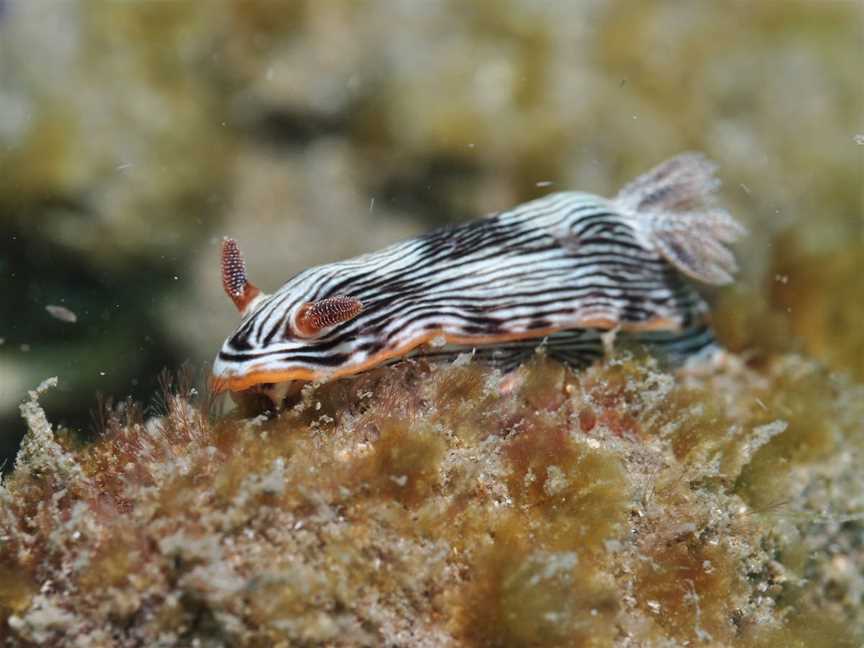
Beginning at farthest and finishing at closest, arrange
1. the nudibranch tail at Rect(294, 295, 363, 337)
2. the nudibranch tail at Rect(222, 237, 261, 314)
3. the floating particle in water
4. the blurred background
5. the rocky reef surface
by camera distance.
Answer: the blurred background, the floating particle in water, the nudibranch tail at Rect(222, 237, 261, 314), the nudibranch tail at Rect(294, 295, 363, 337), the rocky reef surface

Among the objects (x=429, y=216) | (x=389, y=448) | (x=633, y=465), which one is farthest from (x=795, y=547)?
(x=429, y=216)

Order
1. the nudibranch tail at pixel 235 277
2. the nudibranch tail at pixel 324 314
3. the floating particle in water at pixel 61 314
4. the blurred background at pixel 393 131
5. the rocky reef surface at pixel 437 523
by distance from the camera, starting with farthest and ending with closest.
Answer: the blurred background at pixel 393 131, the floating particle in water at pixel 61 314, the nudibranch tail at pixel 235 277, the nudibranch tail at pixel 324 314, the rocky reef surface at pixel 437 523

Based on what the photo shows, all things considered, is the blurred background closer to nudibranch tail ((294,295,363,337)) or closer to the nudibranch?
the nudibranch

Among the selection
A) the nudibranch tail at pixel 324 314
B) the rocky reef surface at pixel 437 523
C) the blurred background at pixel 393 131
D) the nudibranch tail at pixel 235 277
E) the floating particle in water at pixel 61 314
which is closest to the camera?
the rocky reef surface at pixel 437 523

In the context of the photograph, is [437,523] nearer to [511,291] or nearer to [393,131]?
[511,291]

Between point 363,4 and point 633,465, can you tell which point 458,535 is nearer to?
point 633,465

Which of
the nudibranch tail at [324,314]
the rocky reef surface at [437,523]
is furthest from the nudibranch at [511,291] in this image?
the rocky reef surface at [437,523]

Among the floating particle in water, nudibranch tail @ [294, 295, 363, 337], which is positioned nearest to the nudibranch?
nudibranch tail @ [294, 295, 363, 337]

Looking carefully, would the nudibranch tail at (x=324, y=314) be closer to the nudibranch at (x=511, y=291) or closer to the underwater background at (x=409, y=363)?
the nudibranch at (x=511, y=291)
